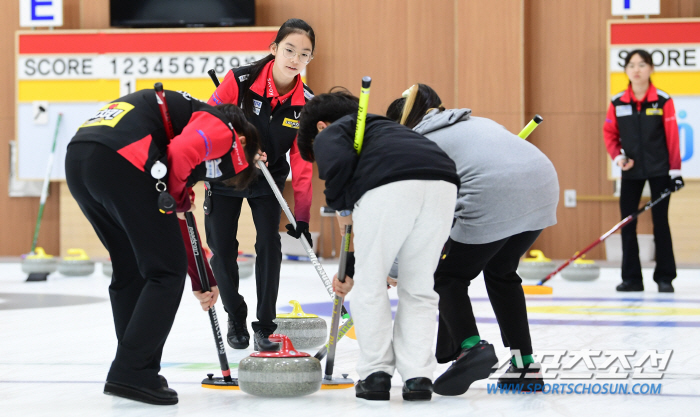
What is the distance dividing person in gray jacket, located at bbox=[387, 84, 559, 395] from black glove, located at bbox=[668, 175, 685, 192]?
3.25 m

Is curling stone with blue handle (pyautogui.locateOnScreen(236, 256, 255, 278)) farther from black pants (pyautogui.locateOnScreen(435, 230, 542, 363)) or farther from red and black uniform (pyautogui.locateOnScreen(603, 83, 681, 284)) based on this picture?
black pants (pyautogui.locateOnScreen(435, 230, 542, 363))

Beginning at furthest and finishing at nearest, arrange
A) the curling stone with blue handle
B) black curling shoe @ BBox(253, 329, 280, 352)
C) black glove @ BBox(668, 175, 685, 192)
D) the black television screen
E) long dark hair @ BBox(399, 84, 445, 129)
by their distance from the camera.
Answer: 1. the black television screen
2. the curling stone with blue handle
3. black glove @ BBox(668, 175, 685, 192)
4. black curling shoe @ BBox(253, 329, 280, 352)
5. long dark hair @ BBox(399, 84, 445, 129)

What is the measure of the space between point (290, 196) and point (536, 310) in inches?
156

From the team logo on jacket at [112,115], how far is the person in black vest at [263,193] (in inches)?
33.2

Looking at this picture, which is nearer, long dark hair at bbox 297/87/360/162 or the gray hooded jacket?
the gray hooded jacket

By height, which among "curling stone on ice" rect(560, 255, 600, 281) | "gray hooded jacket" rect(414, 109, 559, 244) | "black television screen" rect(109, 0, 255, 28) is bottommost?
"curling stone on ice" rect(560, 255, 600, 281)

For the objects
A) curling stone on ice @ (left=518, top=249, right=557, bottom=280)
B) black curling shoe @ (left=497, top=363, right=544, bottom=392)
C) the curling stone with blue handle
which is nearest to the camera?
black curling shoe @ (left=497, top=363, right=544, bottom=392)

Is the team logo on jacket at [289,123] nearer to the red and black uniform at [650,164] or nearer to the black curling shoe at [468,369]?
the black curling shoe at [468,369]

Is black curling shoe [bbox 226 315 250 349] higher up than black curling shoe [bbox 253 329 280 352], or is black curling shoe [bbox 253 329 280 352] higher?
black curling shoe [bbox 253 329 280 352]

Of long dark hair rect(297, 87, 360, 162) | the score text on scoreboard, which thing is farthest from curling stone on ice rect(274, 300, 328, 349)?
the score text on scoreboard

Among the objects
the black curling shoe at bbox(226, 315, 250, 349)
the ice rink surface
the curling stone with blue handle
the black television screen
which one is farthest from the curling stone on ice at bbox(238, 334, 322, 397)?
the black television screen

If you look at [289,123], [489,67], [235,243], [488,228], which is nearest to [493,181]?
[488,228]

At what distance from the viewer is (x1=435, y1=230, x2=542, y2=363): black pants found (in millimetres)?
2221

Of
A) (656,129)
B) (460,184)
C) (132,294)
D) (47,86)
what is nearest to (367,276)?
(460,184)
